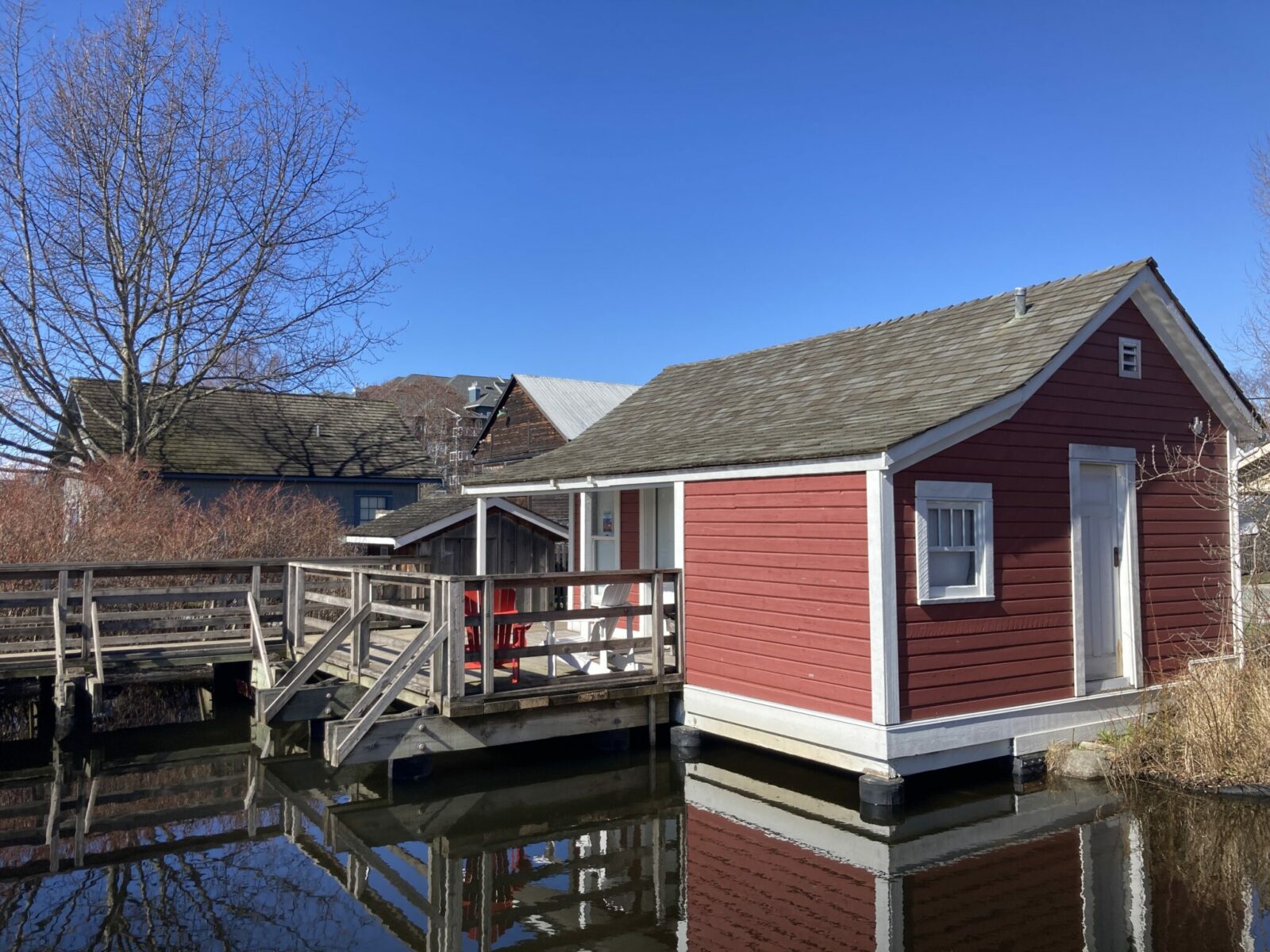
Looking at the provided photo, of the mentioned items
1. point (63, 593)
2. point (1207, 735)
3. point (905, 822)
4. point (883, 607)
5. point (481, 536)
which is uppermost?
point (481, 536)

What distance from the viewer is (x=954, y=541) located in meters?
9.16

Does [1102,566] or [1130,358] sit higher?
[1130,358]

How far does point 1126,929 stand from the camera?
5.99m

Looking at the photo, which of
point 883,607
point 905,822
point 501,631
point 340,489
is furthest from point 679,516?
point 340,489

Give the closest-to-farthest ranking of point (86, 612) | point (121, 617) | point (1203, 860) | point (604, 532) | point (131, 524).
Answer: point (1203, 860) → point (86, 612) → point (121, 617) → point (604, 532) → point (131, 524)

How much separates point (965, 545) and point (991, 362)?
2051 mm

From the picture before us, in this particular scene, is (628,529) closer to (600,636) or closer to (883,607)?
(600,636)

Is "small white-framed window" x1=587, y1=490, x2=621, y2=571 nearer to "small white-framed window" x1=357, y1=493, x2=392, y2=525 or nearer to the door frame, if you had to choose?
the door frame

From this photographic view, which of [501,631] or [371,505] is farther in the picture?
[371,505]

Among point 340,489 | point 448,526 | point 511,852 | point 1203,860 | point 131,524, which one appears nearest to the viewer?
point 1203,860

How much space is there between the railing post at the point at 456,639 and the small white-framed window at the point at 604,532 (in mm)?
5246

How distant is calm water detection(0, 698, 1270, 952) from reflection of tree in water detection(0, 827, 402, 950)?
20 mm

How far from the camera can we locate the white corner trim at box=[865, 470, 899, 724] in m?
8.50

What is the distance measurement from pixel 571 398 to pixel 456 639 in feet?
84.7
